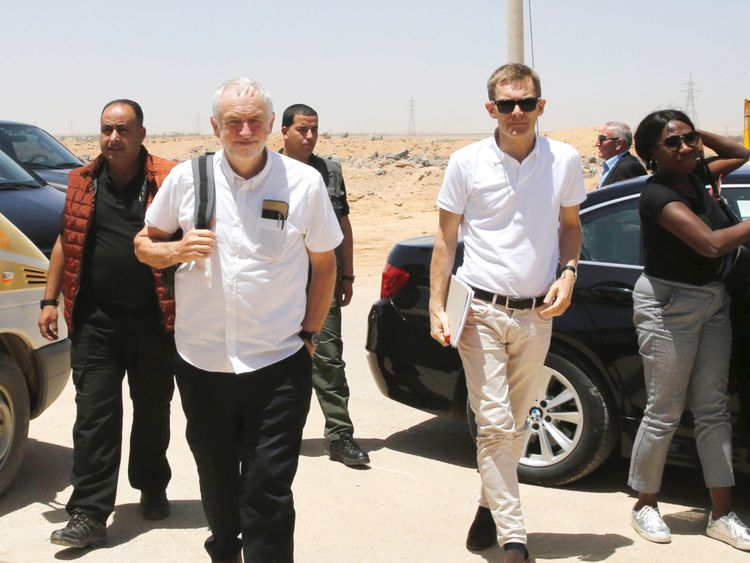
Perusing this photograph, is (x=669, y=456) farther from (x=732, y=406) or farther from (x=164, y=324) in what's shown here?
(x=164, y=324)

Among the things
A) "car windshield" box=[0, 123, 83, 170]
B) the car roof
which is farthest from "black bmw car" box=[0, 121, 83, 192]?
the car roof

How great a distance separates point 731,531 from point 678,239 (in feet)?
4.31

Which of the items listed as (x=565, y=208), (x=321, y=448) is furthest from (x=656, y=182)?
(x=321, y=448)

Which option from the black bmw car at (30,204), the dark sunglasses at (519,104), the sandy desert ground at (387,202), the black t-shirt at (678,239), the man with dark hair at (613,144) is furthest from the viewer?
the sandy desert ground at (387,202)

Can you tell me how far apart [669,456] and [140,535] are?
8.23 ft

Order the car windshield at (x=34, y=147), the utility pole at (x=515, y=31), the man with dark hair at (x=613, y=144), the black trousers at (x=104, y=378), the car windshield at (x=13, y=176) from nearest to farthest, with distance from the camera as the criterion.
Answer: the black trousers at (x=104, y=378) < the man with dark hair at (x=613, y=144) < the car windshield at (x=13, y=176) < the utility pole at (x=515, y=31) < the car windshield at (x=34, y=147)

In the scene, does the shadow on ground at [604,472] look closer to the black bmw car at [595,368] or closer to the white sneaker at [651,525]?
the white sneaker at [651,525]

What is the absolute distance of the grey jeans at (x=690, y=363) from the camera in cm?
488

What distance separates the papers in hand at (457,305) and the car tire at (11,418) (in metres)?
2.33

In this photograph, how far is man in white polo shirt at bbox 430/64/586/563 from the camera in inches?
180

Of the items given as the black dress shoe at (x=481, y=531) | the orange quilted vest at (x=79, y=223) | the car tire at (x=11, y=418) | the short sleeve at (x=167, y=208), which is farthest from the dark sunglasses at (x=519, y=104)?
the car tire at (x=11, y=418)

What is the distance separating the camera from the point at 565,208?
4.72m

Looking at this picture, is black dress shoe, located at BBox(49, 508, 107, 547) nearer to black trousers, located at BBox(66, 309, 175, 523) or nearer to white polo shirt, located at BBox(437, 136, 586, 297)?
black trousers, located at BBox(66, 309, 175, 523)

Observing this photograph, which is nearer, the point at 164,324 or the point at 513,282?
the point at 513,282
